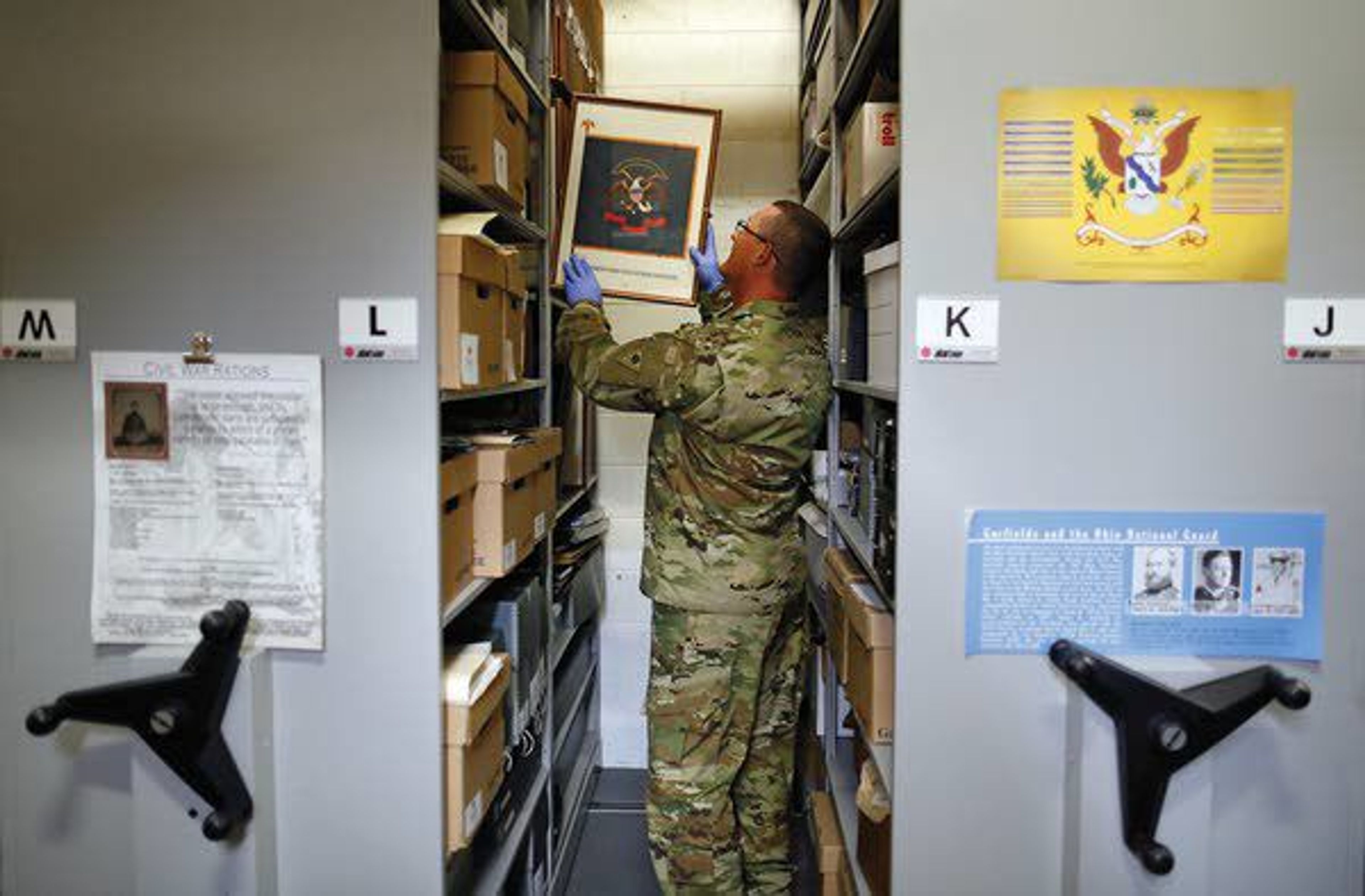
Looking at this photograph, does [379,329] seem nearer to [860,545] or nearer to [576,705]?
[860,545]

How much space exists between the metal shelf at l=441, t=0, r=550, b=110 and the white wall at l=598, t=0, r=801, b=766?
1.19m

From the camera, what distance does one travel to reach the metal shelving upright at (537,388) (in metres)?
1.99

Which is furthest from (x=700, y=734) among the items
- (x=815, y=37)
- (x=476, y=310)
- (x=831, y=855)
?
(x=815, y=37)

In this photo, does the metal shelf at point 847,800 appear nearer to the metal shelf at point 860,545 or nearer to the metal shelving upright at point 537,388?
the metal shelf at point 860,545

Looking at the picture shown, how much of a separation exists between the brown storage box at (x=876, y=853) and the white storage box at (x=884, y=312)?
0.84 m

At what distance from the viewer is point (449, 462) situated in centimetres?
158

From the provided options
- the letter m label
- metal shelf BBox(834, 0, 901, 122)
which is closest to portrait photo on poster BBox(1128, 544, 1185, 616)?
metal shelf BBox(834, 0, 901, 122)

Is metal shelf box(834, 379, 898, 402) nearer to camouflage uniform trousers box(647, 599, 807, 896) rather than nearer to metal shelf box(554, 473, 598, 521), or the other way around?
camouflage uniform trousers box(647, 599, 807, 896)

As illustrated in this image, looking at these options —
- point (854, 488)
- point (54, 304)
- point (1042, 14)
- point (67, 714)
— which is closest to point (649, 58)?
point (854, 488)

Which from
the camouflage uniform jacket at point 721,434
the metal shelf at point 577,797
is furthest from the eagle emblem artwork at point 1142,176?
the metal shelf at point 577,797

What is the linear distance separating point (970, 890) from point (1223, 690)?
517mm

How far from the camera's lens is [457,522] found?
65.6 inches

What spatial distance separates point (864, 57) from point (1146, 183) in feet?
2.72

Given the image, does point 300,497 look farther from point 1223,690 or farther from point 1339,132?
point 1339,132
